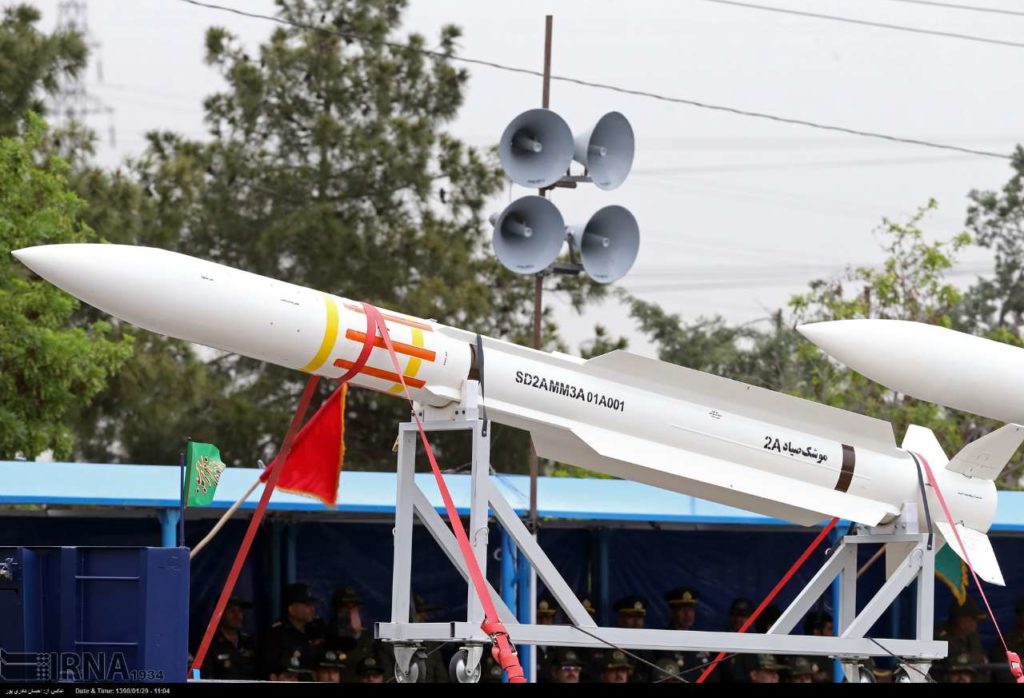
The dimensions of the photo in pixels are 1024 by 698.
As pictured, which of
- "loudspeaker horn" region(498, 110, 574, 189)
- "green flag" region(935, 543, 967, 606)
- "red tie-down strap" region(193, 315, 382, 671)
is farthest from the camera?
"loudspeaker horn" region(498, 110, 574, 189)

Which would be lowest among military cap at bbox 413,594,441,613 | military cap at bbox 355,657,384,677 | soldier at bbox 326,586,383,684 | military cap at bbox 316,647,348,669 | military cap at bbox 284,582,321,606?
military cap at bbox 355,657,384,677

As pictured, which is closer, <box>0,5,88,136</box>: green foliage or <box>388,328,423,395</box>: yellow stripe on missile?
<box>388,328,423,395</box>: yellow stripe on missile

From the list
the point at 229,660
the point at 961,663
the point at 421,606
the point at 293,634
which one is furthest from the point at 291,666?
the point at 961,663

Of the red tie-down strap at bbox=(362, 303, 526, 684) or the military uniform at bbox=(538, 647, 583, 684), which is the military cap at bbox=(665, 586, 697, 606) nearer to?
the military uniform at bbox=(538, 647, 583, 684)

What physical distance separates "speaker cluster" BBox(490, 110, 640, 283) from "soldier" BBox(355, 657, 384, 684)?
11.1ft

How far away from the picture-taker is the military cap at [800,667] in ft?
42.6

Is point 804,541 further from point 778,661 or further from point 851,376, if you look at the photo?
point 851,376

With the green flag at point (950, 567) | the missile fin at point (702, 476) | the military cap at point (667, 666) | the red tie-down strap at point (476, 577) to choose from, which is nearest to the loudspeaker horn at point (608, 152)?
the missile fin at point (702, 476)

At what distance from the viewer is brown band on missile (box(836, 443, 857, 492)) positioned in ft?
32.4

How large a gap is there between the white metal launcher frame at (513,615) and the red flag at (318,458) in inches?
22.9

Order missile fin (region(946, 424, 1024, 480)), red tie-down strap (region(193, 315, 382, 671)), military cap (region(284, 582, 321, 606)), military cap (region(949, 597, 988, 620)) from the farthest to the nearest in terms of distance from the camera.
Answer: military cap (region(949, 597, 988, 620))
military cap (region(284, 582, 321, 606))
missile fin (region(946, 424, 1024, 480))
red tie-down strap (region(193, 315, 382, 671))

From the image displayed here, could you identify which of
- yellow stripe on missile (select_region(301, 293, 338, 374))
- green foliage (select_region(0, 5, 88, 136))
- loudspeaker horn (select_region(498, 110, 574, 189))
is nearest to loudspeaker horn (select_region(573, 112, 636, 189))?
loudspeaker horn (select_region(498, 110, 574, 189))

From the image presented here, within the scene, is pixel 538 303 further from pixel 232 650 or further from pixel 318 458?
pixel 232 650

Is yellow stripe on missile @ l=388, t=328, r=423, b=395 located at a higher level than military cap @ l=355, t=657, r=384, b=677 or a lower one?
A: higher
